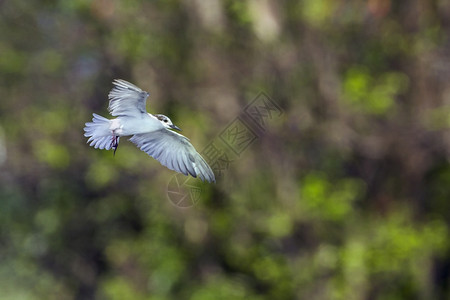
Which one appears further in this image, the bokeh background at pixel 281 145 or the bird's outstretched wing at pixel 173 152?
the bokeh background at pixel 281 145

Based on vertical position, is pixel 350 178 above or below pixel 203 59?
below

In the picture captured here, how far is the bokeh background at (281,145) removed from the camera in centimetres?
932

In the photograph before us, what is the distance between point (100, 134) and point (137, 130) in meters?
0.14

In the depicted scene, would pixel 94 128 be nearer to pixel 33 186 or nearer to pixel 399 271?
pixel 399 271

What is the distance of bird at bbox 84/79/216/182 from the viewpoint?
2350 mm

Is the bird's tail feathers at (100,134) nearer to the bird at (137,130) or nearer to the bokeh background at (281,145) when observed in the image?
the bird at (137,130)

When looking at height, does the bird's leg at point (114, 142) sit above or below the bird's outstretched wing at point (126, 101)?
below

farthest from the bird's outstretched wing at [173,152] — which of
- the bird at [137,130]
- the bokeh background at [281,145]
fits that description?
the bokeh background at [281,145]

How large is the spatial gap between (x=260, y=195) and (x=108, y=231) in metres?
2.92

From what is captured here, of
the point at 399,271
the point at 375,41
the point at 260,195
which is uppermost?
the point at 375,41

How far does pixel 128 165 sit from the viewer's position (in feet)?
32.4

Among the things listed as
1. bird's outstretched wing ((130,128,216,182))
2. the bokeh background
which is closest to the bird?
bird's outstretched wing ((130,128,216,182))

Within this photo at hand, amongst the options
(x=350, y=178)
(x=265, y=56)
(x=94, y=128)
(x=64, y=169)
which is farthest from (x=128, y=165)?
(x=94, y=128)

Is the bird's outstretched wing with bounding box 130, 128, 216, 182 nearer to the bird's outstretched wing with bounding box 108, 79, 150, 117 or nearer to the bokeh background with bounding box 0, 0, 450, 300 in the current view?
the bird's outstretched wing with bounding box 108, 79, 150, 117
